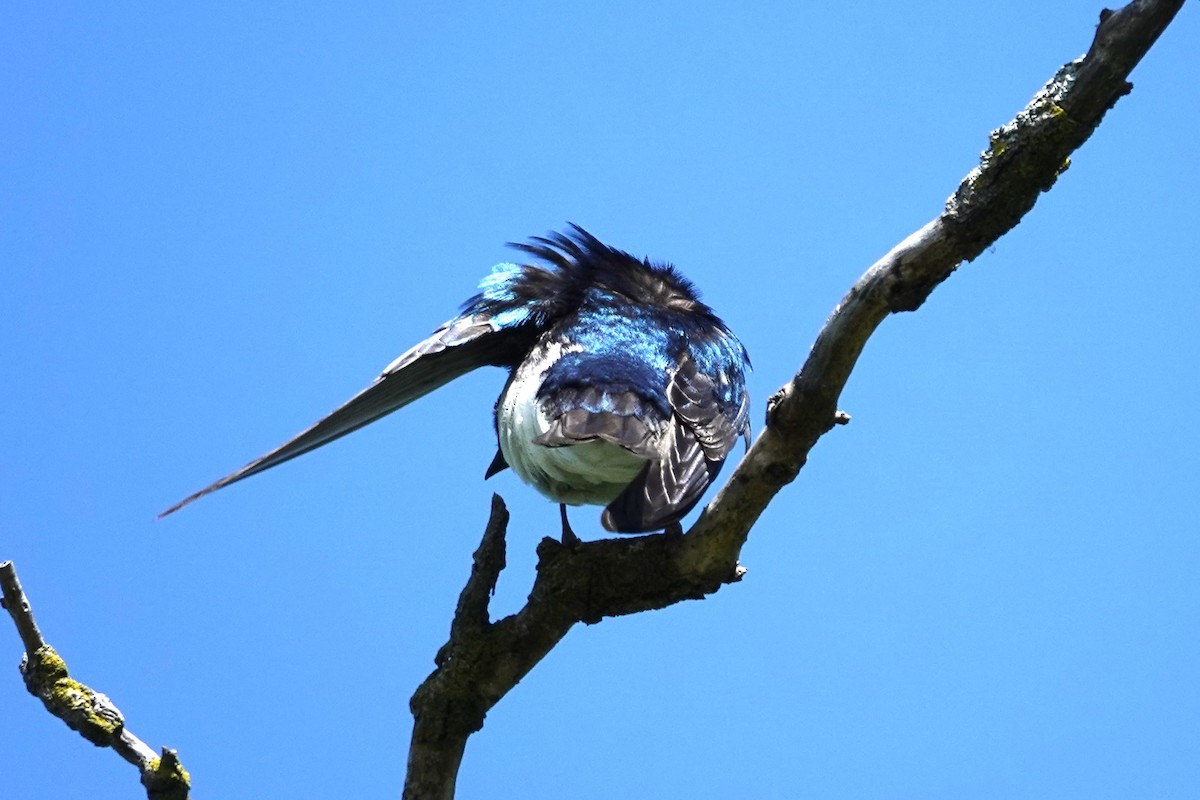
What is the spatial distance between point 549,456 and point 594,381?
349 mm

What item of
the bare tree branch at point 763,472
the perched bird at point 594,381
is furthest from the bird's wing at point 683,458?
the bare tree branch at point 763,472

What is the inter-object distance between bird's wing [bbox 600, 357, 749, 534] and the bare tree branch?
183 millimetres

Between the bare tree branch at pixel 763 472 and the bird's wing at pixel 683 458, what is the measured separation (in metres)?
0.18

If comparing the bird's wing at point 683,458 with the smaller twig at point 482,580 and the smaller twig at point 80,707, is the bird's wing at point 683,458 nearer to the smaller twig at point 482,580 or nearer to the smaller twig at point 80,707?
the smaller twig at point 482,580

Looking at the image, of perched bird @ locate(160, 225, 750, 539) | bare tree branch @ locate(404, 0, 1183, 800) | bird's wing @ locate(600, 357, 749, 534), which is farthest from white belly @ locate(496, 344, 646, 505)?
bare tree branch @ locate(404, 0, 1183, 800)

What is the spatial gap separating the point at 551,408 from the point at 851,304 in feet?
5.47

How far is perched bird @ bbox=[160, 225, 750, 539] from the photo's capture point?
5.22m

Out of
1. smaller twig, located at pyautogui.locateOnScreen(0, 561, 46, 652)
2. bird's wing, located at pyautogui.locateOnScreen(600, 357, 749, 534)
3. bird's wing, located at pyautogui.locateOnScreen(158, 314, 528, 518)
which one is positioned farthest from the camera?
bird's wing, located at pyautogui.locateOnScreen(158, 314, 528, 518)

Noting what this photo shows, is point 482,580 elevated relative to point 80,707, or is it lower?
elevated

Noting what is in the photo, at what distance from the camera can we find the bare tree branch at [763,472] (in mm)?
3887

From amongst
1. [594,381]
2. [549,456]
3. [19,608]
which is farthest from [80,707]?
[594,381]

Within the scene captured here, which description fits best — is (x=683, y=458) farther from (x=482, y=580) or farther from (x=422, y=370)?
(x=422, y=370)

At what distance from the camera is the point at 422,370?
6480mm

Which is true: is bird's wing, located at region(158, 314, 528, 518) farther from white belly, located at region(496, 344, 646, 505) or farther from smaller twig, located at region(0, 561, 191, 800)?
smaller twig, located at region(0, 561, 191, 800)
